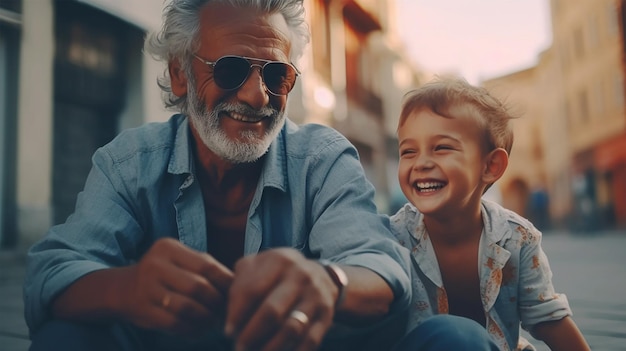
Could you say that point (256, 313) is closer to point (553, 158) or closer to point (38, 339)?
point (38, 339)

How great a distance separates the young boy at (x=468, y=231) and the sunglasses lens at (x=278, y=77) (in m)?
0.55

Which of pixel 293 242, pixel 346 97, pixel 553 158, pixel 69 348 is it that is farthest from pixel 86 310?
pixel 553 158

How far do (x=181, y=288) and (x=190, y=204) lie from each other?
754mm

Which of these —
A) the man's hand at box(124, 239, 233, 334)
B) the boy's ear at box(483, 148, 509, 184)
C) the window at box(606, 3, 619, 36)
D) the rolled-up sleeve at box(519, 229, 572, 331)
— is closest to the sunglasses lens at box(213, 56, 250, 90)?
the man's hand at box(124, 239, 233, 334)

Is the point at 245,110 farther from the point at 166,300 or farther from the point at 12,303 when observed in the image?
the point at 12,303

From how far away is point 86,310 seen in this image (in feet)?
4.41

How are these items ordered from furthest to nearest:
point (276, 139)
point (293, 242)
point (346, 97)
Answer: point (346, 97), point (276, 139), point (293, 242)

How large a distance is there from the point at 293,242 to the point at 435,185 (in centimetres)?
69

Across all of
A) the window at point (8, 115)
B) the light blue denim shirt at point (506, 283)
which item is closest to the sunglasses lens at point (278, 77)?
the light blue denim shirt at point (506, 283)

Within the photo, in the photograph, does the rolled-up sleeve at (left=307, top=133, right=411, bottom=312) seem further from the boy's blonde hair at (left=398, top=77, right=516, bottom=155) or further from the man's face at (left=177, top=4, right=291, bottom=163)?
the boy's blonde hair at (left=398, top=77, right=516, bottom=155)

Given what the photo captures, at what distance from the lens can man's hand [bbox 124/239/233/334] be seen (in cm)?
111

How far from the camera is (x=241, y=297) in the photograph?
40.0 inches

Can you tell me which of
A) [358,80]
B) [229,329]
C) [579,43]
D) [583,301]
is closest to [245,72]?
[229,329]

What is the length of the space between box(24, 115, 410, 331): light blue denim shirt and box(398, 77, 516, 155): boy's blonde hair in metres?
0.49
